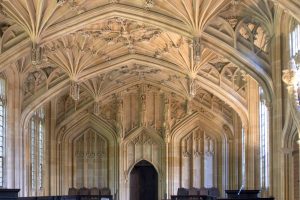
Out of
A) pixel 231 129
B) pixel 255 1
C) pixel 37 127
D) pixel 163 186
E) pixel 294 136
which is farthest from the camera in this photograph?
pixel 163 186

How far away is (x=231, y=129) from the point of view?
134 ft

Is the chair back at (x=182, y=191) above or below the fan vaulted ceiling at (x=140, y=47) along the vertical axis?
below

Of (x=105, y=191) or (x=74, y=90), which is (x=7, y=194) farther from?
(x=105, y=191)

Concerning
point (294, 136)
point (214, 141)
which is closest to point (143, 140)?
point (214, 141)

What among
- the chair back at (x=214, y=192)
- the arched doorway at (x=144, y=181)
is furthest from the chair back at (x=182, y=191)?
the arched doorway at (x=144, y=181)

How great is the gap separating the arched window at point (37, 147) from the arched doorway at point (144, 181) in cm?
Result: 824

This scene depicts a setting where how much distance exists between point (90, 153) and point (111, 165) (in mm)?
1670

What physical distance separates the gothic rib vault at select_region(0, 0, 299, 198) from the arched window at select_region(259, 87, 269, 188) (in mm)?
960

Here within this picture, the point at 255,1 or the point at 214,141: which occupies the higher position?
the point at 255,1

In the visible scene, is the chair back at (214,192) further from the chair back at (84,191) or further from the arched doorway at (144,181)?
the chair back at (84,191)

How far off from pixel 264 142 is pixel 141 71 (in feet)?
37.1

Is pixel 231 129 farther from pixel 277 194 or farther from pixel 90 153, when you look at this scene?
pixel 277 194

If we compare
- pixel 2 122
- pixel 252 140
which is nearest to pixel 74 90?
pixel 2 122

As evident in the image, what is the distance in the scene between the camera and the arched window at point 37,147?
120 feet
